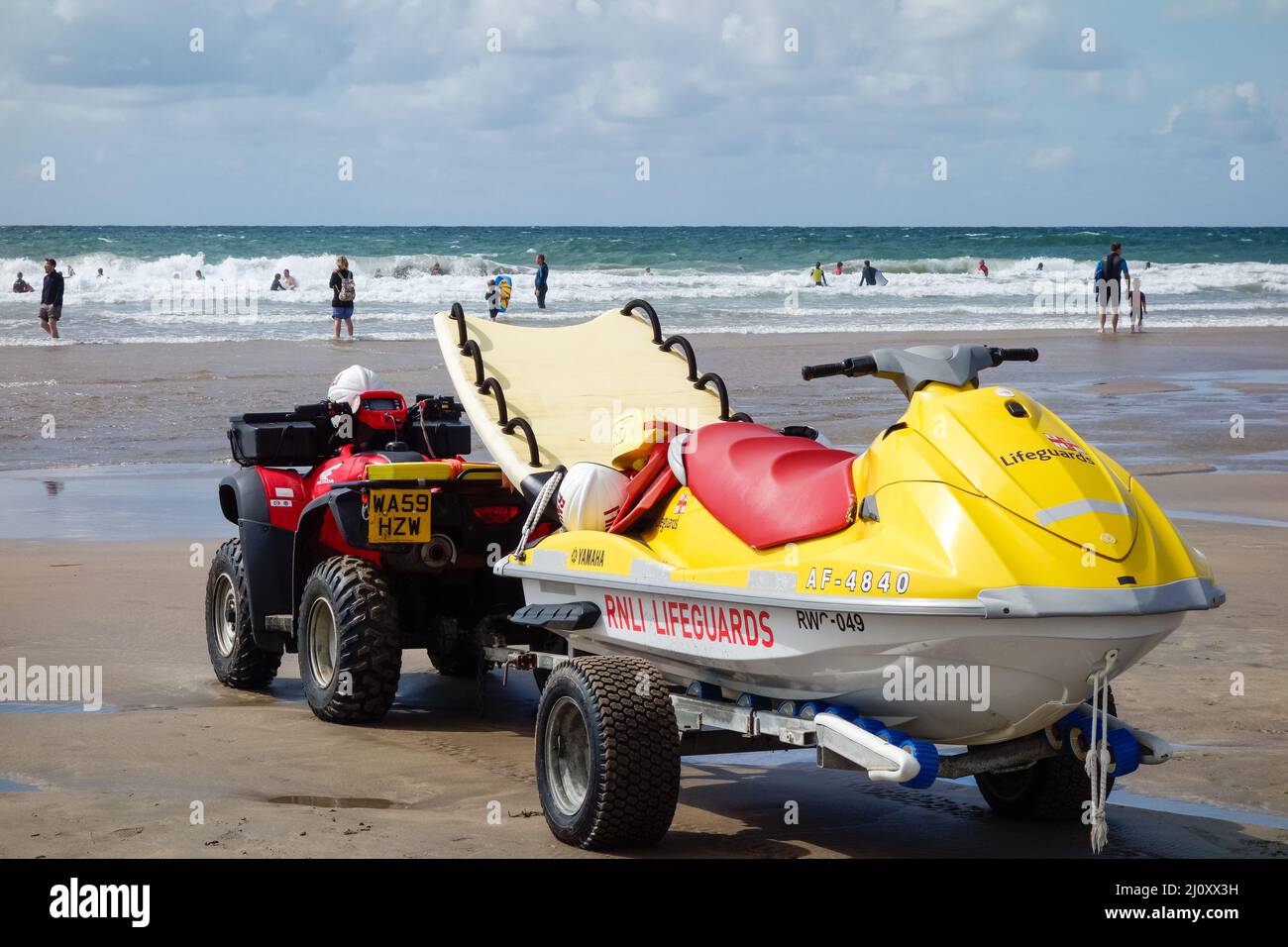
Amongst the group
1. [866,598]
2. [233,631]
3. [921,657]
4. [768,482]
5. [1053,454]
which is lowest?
[233,631]

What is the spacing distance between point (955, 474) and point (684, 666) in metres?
1.45

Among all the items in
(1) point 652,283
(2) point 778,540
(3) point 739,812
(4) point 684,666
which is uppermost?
(1) point 652,283

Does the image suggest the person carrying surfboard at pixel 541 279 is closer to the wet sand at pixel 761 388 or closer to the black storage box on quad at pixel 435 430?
the wet sand at pixel 761 388

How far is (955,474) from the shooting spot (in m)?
5.16

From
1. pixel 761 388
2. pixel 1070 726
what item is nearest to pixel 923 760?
pixel 1070 726

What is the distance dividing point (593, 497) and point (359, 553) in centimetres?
196

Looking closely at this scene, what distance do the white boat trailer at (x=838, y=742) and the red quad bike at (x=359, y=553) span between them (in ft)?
6.18

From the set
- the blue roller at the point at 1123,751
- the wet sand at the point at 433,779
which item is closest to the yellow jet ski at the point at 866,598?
the blue roller at the point at 1123,751

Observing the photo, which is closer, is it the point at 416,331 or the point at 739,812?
the point at 739,812

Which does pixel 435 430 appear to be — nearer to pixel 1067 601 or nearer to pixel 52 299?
pixel 1067 601

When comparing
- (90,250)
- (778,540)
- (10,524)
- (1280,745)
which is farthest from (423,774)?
(90,250)

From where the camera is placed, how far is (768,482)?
5797mm

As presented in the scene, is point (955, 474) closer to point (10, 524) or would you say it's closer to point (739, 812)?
point (739, 812)

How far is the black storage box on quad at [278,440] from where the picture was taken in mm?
8586
